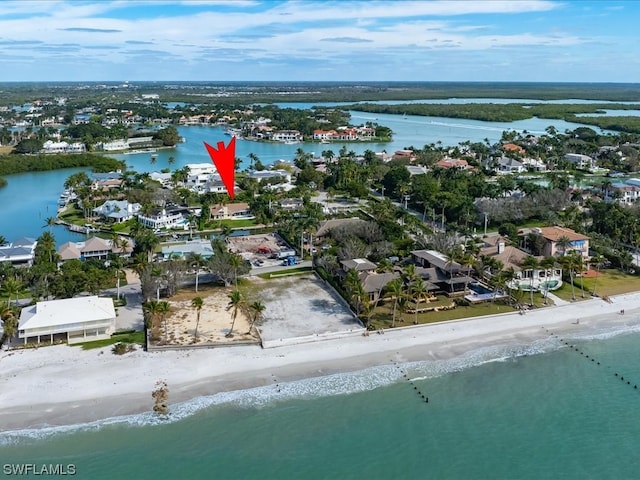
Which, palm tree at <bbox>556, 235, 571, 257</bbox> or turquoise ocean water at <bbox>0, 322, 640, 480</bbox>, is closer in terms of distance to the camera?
turquoise ocean water at <bbox>0, 322, 640, 480</bbox>

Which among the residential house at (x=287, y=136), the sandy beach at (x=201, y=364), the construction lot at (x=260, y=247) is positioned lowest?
the sandy beach at (x=201, y=364)

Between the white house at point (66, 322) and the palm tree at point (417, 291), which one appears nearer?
the white house at point (66, 322)

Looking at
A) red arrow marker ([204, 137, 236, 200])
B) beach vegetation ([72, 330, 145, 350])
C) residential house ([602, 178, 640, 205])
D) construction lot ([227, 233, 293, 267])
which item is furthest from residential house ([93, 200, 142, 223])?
residential house ([602, 178, 640, 205])

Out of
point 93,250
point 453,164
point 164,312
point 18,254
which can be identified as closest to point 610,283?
point 164,312

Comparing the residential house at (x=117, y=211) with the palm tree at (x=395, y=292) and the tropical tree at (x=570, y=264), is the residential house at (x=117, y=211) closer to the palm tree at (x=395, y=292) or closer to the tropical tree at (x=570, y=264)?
the palm tree at (x=395, y=292)

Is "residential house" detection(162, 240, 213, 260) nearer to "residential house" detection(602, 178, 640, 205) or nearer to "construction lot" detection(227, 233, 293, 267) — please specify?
"construction lot" detection(227, 233, 293, 267)

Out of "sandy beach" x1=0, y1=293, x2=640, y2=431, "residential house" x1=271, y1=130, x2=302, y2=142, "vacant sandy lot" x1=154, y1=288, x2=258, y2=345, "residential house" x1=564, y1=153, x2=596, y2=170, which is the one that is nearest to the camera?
"sandy beach" x1=0, y1=293, x2=640, y2=431

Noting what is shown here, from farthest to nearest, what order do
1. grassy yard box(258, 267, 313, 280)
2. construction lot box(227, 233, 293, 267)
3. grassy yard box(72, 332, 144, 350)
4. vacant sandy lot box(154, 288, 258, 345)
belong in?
construction lot box(227, 233, 293, 267) → grassy yard box(258, 267, 313, 280) → vacant sandy lot box(154, 288, 258, 345) → grassy yard box(72, 332, 144, 350)

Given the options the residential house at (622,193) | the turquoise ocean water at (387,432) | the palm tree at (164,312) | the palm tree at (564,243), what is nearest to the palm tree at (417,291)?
the turquoise ocean water at (387,432)
